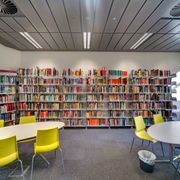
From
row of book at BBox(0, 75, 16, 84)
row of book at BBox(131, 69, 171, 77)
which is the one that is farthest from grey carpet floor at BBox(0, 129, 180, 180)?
row of book at BBox(131, 69, 171, 77)

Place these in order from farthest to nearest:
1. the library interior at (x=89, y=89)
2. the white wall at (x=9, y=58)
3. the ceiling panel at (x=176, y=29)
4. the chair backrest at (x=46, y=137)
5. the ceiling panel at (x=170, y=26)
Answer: the white wall at (x=9, y=58) < the ceiling panel at (x=176, y=29) < the ceiling panel at (x=170, y=26) < the library interior at (x=89, y=89) < the chair backrest at (x=46, y=137)

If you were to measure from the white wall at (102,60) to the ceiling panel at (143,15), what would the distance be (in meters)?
2.05

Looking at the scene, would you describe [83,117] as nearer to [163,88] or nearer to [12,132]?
[12,132]

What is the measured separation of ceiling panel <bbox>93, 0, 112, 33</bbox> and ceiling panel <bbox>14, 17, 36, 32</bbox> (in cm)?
167

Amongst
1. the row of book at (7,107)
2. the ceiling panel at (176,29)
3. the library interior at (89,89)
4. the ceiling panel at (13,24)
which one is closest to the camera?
the library interior at (89,89)

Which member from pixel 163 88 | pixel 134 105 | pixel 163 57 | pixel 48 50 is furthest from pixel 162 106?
pixel 48 50

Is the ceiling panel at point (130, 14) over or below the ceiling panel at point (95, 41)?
below

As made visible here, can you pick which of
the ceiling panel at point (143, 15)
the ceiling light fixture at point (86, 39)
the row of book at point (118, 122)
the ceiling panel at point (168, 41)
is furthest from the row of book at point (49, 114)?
the ceiling panel at point (168, 41)

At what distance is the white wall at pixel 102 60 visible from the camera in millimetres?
5613

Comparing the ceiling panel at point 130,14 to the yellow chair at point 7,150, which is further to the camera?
the ceiling panel at point 130,14

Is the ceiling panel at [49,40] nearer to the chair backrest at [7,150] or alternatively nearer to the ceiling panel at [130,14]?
the ceiling panel at [130,14]

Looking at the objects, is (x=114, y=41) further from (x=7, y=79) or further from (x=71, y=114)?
(x=7, y=79)

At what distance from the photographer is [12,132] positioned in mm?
2467

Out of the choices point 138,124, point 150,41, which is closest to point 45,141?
point 138,124
